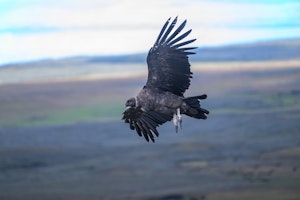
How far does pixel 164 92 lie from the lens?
636 inches

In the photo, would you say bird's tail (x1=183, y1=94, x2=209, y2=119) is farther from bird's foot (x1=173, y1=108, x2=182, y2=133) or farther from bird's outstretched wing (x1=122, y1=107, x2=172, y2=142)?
bird's outstretched wing (x1=122, y1=107, x2=172, y2=142)

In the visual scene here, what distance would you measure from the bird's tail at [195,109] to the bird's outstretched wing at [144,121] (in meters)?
0.62

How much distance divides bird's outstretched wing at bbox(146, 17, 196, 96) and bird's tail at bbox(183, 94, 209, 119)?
0.91ft

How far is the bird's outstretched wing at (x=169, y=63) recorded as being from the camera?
54.0 ft

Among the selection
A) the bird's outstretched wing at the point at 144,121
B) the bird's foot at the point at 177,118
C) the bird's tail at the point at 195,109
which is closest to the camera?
the bird's foot at the point at 177,118

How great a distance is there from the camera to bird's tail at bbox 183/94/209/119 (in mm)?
16078

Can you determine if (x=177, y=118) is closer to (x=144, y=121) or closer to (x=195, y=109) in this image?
(x=195, y=109)

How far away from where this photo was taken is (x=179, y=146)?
5369 inches

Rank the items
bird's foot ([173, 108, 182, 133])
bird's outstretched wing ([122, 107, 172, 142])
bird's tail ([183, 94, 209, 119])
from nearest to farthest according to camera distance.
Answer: bird's foot ([173, 108, 182, 133]) < bird's tail ([183, 94, 209, 119]) < bird's outstretched wing ([122, 107, 172, 142])

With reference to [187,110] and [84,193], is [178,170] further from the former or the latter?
[187,110]

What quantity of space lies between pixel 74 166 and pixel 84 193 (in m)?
16.8

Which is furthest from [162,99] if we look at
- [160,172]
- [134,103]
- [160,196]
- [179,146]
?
[179,146]

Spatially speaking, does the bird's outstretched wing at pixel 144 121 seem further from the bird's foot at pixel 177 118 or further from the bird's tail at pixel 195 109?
the bird's foot at pixel 177 118

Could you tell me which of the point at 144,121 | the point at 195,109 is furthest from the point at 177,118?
the point at 144,121
